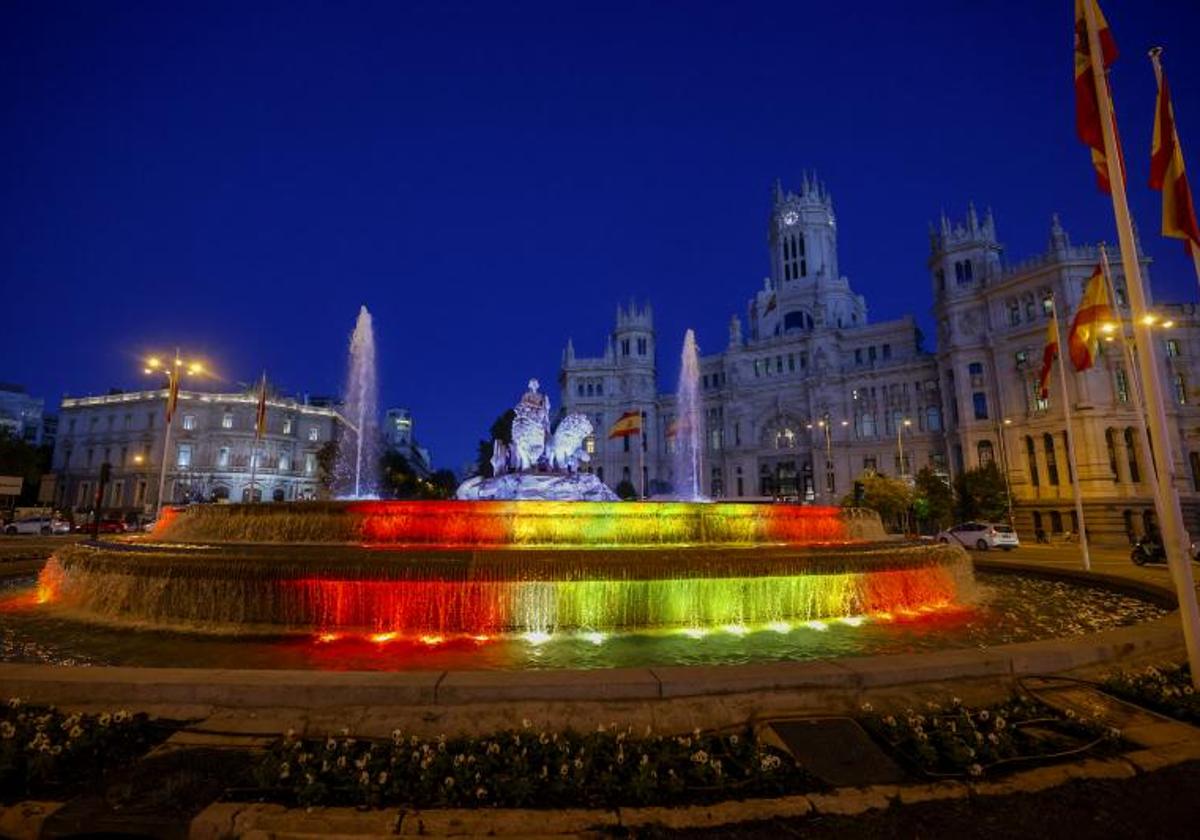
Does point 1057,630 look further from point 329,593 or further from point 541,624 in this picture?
point 329,593

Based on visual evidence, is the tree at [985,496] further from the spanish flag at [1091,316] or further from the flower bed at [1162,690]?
the flower bed at [1162,690]

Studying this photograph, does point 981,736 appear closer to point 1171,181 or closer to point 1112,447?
point 1171,181

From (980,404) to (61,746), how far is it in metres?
68.8

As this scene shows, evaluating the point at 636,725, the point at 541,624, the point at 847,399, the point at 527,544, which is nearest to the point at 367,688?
the point at 636,725

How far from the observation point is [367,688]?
543cm

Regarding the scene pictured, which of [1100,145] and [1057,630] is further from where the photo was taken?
[1057,630]

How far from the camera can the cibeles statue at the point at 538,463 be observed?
21562 mm

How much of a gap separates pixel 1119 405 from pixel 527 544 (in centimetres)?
5538

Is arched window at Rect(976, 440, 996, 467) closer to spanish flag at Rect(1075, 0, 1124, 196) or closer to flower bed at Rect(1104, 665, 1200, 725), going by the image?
spanish flag at Rect(1075, 0, 1124, 196)

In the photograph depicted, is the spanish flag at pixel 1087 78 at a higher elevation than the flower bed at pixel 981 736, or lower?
higher

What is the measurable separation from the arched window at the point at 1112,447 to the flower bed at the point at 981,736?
55.3 metres

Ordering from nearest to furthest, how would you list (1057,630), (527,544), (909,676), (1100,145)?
(909,676)
(1100,145)
(1057,630)
(527,544)

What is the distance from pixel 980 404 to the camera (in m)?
58.8

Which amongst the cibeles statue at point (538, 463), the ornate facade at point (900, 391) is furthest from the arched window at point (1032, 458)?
the cibeles statue at point (538, 463)
